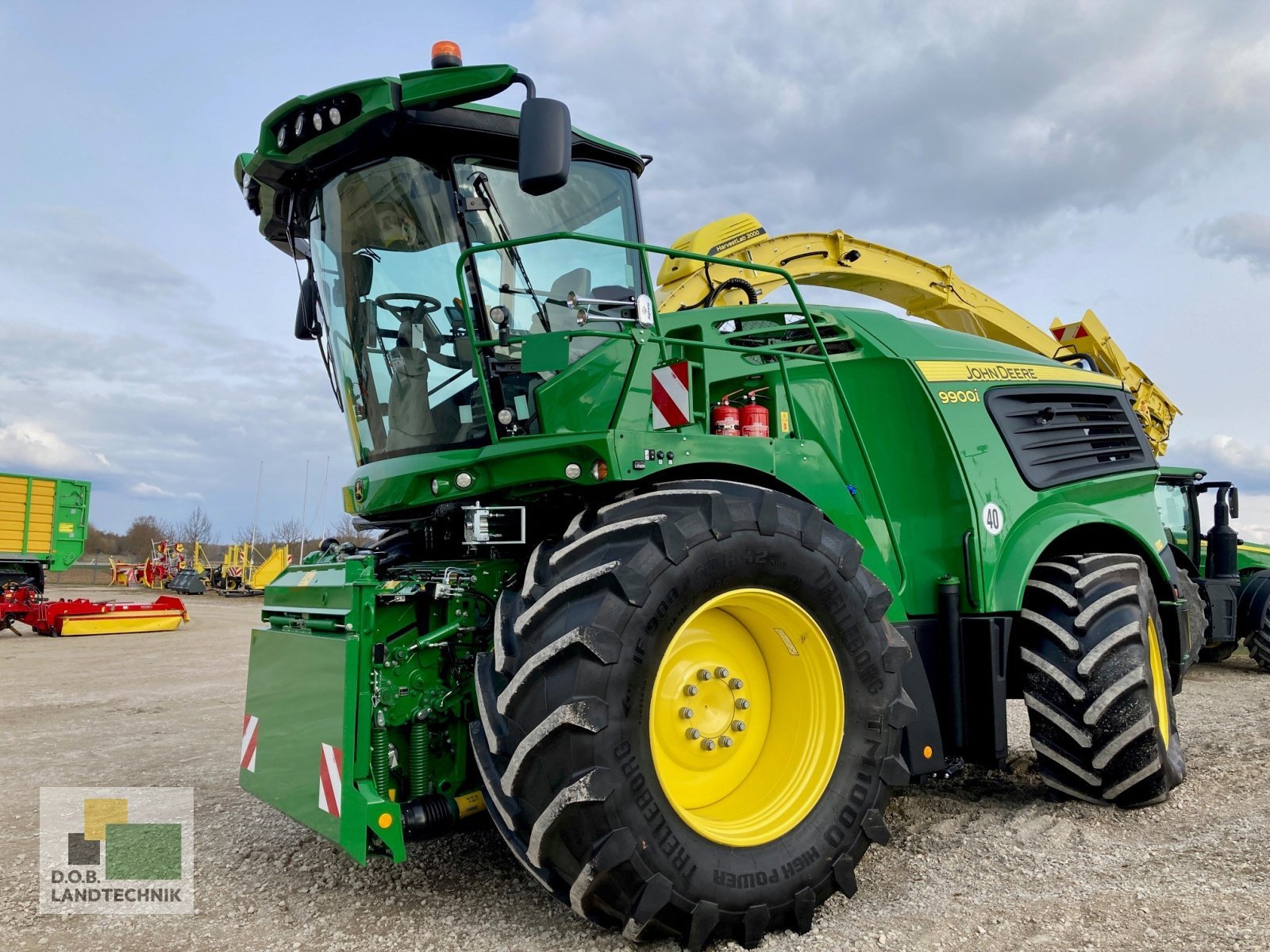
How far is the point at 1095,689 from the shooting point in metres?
4.29

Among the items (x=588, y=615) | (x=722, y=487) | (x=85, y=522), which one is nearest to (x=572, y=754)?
(x=588, y=615)

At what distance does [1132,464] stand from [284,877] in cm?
509

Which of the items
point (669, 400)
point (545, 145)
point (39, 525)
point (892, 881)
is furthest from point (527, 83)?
point (39, 525)

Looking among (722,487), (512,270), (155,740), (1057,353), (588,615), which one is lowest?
(155,740)

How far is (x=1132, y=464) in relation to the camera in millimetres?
5570

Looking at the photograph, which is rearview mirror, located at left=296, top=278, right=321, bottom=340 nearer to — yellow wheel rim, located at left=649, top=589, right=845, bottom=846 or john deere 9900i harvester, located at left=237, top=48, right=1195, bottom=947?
john deere 9900i harvester, located at left=237, top=48, right=1195, bottom=947

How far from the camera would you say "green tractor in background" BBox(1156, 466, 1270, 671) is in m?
10.5

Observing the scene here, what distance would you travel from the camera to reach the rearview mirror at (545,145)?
3129 mm

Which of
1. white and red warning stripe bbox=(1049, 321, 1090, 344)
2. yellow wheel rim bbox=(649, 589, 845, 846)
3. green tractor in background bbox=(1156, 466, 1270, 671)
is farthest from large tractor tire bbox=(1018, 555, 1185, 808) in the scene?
green tractor in background bbox=(1156, 466, 1270, 671)

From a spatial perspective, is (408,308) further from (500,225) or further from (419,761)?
(419,761)

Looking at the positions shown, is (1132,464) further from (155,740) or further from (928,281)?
(155,740)

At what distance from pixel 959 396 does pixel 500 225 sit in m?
2.47

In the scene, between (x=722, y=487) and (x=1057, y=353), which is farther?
(x=1057, y=353)

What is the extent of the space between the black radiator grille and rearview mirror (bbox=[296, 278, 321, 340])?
3489mm
